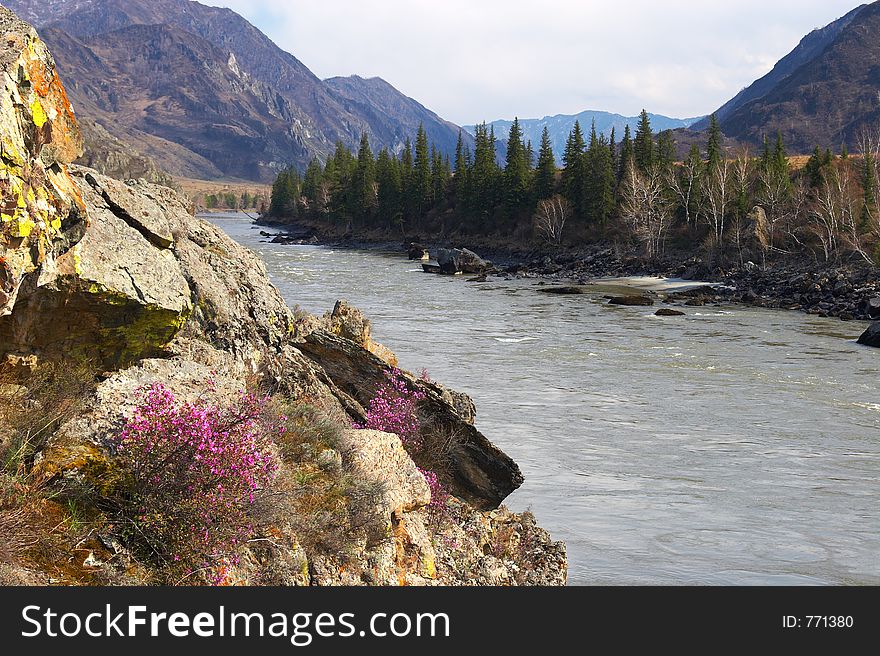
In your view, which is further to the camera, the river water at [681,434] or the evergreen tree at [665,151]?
the evergreen tree at [665,151]

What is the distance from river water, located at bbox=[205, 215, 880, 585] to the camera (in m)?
11.6

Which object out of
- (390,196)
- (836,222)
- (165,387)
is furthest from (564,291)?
(390,196)

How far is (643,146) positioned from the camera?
319ft

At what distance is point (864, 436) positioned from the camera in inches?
707

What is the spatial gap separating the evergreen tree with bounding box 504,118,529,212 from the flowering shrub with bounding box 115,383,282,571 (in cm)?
9812

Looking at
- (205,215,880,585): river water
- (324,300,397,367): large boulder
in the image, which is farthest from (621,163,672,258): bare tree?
(324,300,397,367): large boulder

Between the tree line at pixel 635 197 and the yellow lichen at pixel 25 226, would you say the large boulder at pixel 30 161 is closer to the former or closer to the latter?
the yellow lichen at pixel 25 226

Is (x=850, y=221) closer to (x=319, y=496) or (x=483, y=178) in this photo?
(x=483, y=178)

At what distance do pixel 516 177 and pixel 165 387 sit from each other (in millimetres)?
98978

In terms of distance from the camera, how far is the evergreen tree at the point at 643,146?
9419cm

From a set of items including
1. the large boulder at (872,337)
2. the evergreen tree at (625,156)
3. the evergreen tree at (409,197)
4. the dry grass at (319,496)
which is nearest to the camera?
the dry grass at (319,496)

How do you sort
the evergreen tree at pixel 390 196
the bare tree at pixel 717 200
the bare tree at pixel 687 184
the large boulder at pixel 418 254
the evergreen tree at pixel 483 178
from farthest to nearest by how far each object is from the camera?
the evergreen tree at pixel 390 196
the evergreen tree at pixel 483 178
the large boulder at pixel 418 254
the bare tree at pixel 687 184
the bare tree at pixel 717 200

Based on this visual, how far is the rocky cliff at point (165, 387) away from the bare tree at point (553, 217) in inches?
3269

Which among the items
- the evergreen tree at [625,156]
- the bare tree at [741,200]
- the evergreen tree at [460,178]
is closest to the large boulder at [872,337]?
the bare tree at [741,200]
